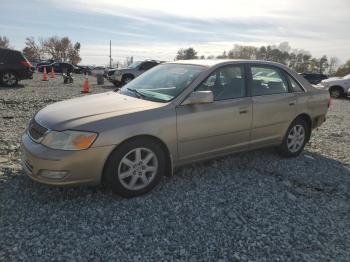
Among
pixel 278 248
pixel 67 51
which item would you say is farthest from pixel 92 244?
pixel 67 51

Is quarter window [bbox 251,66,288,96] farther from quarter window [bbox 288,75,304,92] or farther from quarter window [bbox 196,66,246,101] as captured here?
quarter window [bbox 196,66,246,101]

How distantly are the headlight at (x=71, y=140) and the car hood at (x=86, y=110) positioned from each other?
0.08m

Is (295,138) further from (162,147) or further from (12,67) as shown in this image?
(12,67)

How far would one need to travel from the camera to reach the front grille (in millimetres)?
3717

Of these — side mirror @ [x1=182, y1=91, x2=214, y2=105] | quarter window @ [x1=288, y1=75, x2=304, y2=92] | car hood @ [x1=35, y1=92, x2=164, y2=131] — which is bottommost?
car hood @ [x1=35, y1=92, x2=164, y2=131]

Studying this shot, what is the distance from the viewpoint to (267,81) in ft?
17.2

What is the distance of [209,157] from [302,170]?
5.15 ft

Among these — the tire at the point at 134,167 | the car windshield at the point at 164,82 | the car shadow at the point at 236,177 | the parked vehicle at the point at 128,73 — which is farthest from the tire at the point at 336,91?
the tire at the point at 134,167

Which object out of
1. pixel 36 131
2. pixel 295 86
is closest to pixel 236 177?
pixel 295 86

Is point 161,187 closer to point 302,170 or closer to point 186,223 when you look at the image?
point 186,223

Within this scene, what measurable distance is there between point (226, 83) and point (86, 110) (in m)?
1.89

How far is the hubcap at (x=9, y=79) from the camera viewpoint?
50.3ft

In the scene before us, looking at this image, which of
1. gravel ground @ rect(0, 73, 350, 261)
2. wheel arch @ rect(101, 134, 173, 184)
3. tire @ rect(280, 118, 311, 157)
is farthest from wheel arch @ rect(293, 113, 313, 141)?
wheel arch @ rect(101, 134, 173, 184)

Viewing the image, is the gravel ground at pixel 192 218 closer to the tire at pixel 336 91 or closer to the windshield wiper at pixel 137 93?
the windshield wiper at pixel 137 93
